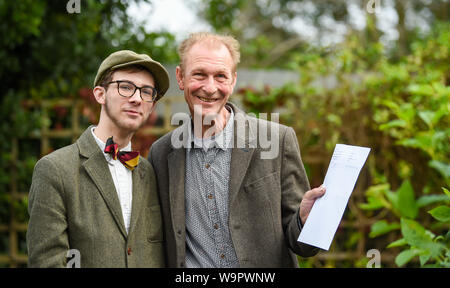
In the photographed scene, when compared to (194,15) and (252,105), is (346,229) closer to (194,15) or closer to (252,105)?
(252,105)

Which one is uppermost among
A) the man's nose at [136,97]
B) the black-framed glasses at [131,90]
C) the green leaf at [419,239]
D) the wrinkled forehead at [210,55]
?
the wrinkled forehead at [210,55]

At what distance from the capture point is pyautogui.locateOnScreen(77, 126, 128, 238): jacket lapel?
5.89 ft

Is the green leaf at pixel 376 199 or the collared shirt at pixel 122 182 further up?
the collared shirt at pixel 122 182

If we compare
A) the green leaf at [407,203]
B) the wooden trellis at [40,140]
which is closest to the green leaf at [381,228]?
the green leaf at [407,203]

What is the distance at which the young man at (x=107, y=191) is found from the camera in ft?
5.51

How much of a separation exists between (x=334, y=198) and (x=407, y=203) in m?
1.58

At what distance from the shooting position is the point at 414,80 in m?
4.10

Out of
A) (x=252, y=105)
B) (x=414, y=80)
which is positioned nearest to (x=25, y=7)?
(x=252, y=105)

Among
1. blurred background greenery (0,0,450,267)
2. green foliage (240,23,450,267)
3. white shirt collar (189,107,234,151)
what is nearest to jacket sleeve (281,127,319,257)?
white shirt collar (189,107,234,151)

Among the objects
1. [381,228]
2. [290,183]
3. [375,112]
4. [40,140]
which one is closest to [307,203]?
[290,183]

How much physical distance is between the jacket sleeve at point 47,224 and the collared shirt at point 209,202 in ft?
1.88

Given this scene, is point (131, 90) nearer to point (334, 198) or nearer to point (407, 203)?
point (334, 198)

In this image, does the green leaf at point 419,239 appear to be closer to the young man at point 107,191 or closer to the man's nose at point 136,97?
the young man at point 107,191
